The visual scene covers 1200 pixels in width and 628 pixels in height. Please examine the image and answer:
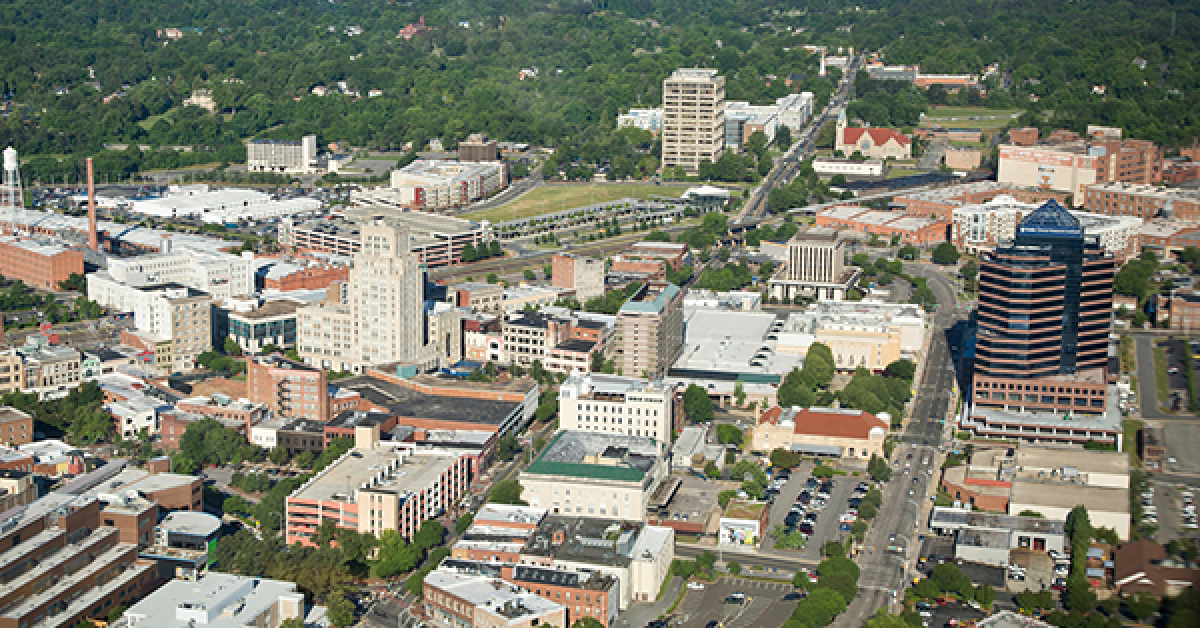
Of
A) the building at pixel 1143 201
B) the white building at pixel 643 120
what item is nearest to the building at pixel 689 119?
the white building at pixel 643 120

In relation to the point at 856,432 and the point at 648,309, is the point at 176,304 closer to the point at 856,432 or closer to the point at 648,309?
the point at 648,309

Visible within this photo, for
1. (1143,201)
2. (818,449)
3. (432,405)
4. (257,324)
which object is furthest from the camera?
(1143,201)

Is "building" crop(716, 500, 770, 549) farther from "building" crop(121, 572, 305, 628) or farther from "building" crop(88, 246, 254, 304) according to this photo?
"building" crop(88, 246, 254, 304)

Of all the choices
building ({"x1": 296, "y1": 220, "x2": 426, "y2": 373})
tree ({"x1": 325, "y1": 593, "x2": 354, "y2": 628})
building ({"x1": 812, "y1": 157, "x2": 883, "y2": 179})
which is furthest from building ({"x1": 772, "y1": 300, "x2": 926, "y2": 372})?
building ({"x1": 812, "y1": 157, "x2": 883, "y2": 179})

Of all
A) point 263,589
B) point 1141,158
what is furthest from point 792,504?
point 1141,158

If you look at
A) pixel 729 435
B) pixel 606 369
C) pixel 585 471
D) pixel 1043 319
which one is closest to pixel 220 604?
pixel 585 471

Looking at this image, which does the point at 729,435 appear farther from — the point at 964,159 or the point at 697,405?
the point at 964,159
